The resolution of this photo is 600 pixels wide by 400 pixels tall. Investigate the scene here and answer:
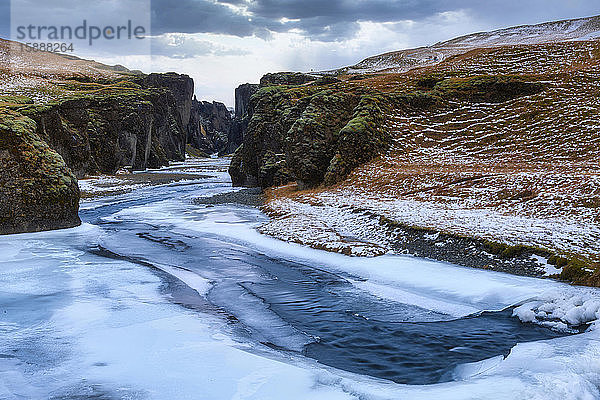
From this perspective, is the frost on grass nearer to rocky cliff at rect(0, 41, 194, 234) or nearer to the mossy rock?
the mossy rock

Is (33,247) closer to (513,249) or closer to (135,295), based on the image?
(135,295)

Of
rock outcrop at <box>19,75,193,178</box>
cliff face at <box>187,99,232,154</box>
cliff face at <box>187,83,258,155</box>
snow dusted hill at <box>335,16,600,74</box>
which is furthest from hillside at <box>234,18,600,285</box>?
cliff face at <box>187,99,232,154</box>

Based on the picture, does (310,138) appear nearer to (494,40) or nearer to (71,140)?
(71,140)

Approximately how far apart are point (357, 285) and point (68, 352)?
29.9 feet

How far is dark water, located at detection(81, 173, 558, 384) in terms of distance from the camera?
10.1 meters

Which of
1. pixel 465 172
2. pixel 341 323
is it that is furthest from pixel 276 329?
pixel 465 172

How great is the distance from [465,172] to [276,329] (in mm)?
20907

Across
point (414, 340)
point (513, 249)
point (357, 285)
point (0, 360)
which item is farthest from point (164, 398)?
point (513, 249)

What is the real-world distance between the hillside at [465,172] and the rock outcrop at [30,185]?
1189 centimetres

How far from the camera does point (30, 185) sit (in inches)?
978

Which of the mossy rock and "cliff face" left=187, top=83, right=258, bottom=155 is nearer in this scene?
the mossy rock

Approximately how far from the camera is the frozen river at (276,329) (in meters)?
8.65

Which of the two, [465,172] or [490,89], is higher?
[490,89]

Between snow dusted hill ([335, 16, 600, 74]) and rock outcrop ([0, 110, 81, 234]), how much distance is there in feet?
234
